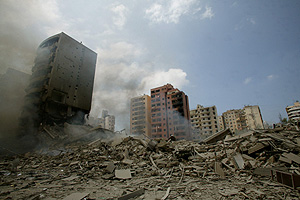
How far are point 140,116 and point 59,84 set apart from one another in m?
39.7

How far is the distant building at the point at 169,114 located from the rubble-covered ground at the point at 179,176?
40.9 metres

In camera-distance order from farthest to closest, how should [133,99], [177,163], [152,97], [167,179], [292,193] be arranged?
[133,99]
[152,97]
[177,163]
[167,179]
[292,193]

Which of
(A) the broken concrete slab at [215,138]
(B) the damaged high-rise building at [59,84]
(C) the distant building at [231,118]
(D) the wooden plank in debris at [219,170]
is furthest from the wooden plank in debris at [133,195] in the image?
(C) the distant building at [231,118]

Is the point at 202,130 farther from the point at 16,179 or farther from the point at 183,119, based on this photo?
the point at 16,179

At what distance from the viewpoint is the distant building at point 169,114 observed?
4853cm

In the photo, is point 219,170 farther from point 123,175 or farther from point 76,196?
point 76,196

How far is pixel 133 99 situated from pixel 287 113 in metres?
90.4

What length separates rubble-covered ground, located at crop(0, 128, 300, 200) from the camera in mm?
3770

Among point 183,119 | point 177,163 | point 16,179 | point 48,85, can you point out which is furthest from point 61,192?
point 183,119

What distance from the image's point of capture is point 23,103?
806 inches

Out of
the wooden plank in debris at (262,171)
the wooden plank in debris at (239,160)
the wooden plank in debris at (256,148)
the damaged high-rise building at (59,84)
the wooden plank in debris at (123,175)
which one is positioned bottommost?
the wooden plank in debris at (123,175)

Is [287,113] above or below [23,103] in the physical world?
above

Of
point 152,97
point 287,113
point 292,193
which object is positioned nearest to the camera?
point 292,193

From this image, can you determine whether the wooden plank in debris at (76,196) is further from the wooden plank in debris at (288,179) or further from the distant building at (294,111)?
the distant building at (294,111)
